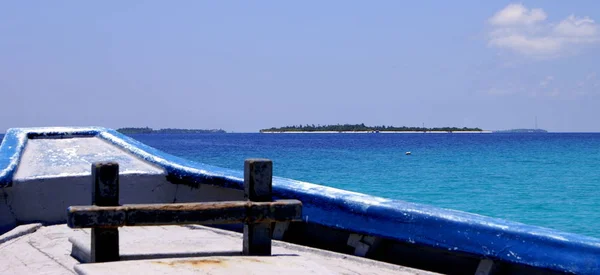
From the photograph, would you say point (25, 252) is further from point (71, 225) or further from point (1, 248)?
point (71, 225)

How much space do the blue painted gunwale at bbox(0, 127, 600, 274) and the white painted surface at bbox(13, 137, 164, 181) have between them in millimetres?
173

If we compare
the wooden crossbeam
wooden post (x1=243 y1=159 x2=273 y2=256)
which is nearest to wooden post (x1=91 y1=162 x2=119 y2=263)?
the wooden crossbeam

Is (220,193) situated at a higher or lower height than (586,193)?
higher

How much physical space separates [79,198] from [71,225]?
7.22 feet

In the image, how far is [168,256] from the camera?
3.85 metres

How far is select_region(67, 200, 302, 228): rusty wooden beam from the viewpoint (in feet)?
11.6

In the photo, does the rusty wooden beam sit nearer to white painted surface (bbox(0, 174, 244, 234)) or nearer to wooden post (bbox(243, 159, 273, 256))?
wooden post (bbox(243, 159, 273, 256))

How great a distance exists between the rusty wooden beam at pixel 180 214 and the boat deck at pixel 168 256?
197 mm

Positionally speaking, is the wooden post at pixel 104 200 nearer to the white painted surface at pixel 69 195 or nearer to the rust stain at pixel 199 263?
the rust stain at pixel 199 263

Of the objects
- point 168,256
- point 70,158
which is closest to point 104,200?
point 168,256

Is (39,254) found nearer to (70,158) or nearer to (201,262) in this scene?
(201,262)

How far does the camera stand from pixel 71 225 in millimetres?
3484

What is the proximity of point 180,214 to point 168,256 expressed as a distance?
32 cm

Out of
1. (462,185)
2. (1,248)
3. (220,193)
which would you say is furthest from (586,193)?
(1,248)
